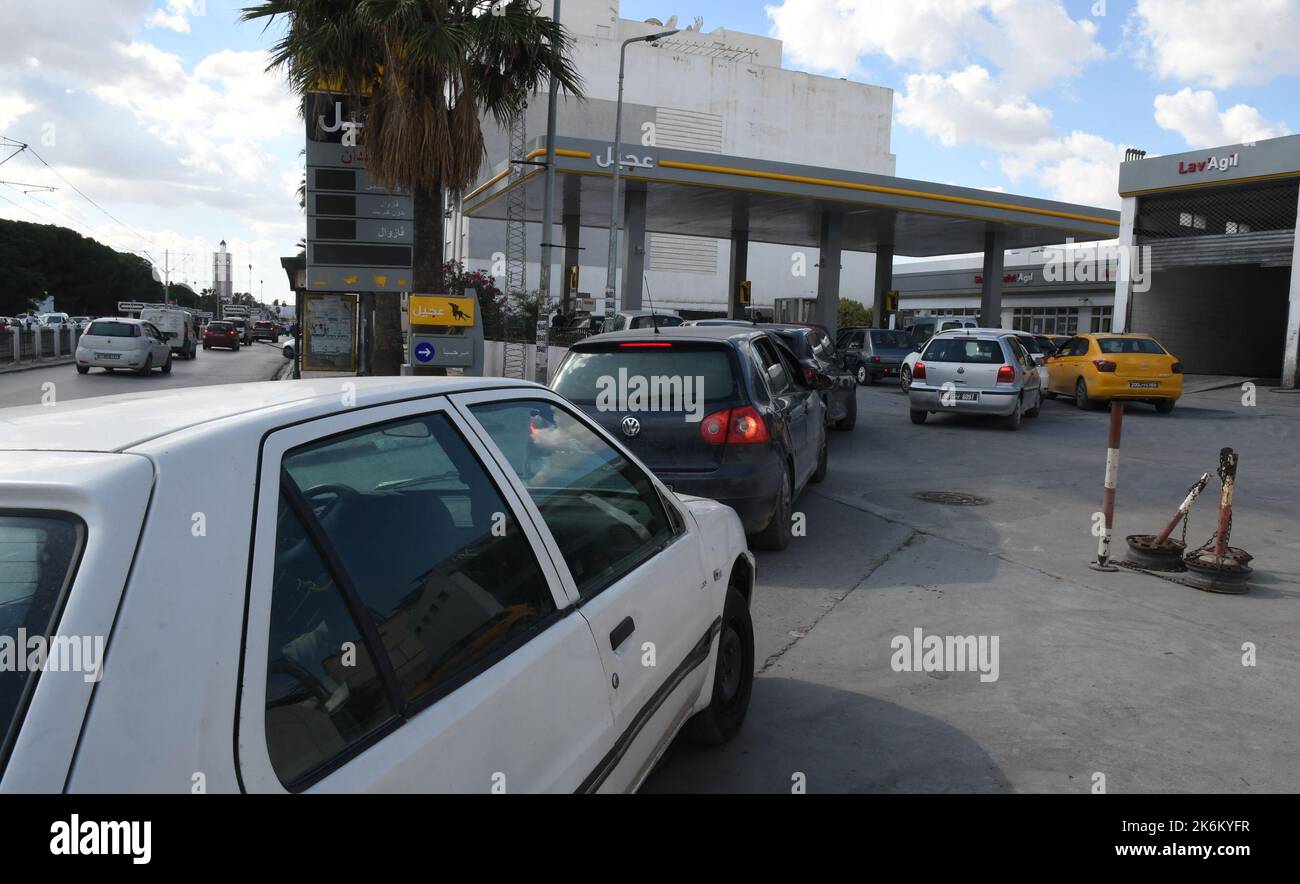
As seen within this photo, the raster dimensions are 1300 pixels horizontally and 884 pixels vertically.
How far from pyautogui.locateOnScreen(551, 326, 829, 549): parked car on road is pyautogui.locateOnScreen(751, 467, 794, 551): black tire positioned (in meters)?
0.02

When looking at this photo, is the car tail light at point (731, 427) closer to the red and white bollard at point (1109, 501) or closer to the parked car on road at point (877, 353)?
the red and white bollard at point (1109, 501)

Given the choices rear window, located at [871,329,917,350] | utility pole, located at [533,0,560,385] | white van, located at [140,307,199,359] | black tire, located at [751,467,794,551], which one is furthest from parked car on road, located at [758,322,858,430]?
white van, located at [140,307,199,359]

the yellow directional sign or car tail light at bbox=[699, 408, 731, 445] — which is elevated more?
the yellow directional sign

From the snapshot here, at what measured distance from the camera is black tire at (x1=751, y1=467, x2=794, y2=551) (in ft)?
26.2


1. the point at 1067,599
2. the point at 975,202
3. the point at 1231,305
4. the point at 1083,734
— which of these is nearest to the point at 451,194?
the point at 1067,599

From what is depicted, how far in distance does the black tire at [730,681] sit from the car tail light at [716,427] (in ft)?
9.71

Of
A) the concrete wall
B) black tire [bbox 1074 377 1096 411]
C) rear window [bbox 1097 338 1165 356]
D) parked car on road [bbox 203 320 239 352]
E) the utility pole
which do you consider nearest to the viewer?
rear window [bbox 1097 338 1165 356]

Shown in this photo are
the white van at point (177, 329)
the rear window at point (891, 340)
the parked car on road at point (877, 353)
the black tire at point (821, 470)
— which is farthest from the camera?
the white van at point (177, 329)

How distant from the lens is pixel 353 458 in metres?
2.37

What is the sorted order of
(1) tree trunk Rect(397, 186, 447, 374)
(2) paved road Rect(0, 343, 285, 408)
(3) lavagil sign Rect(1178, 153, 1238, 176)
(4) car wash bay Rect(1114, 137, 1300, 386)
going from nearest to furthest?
(1) tree trunk Rect(397, 186, 447, 374) < (2) paved road Rect(0, 343, 285, 408) < (4) car wash bay Rect(1114, 137, 1300, 386) < (3) lavagil sign Rect(1178, 153, 1238, 176)

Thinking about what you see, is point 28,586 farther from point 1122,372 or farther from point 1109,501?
point 1122,372

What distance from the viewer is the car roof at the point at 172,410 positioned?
1.99 m

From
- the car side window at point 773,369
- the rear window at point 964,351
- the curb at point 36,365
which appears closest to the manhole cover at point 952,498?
the car side window at point 773,369

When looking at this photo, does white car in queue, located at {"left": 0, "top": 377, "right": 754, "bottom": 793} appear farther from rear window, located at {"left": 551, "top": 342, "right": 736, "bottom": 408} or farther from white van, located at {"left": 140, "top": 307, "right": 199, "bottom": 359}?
white van, located at {"left": 140, "top": 307, "right": 199, "bottom": 359}
